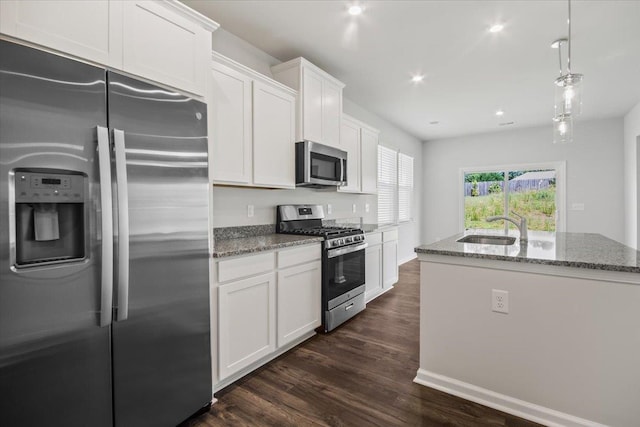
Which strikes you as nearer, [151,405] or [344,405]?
[151,405]

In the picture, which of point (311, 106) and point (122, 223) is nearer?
point (122, 223)

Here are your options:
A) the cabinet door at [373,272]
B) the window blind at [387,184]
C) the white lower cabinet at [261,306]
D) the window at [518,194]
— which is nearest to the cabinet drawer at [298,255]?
the white lower cabinet at [261,306]

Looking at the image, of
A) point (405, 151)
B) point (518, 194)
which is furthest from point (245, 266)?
point (518, 194)

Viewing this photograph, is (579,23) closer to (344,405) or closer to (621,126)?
(344,405)

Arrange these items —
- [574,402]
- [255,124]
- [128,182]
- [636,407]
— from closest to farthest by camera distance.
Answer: [128,182], [636,407], [574,402], [255,124]

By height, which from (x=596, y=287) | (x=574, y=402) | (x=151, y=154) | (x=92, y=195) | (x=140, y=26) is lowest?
(x=574, y=402)

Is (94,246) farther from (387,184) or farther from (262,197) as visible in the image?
(387,184)

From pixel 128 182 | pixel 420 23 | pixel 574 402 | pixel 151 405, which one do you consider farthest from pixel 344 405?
pixel 420 23

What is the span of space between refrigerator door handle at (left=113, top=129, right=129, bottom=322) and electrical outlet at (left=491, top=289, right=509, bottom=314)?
6.64 ft

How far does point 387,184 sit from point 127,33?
482cm

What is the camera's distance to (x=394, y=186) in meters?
6.09

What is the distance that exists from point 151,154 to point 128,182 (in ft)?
0.62

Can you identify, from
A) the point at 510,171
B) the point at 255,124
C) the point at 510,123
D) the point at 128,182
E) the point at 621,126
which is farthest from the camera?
the point at 510,171

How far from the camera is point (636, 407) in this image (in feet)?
5.17
